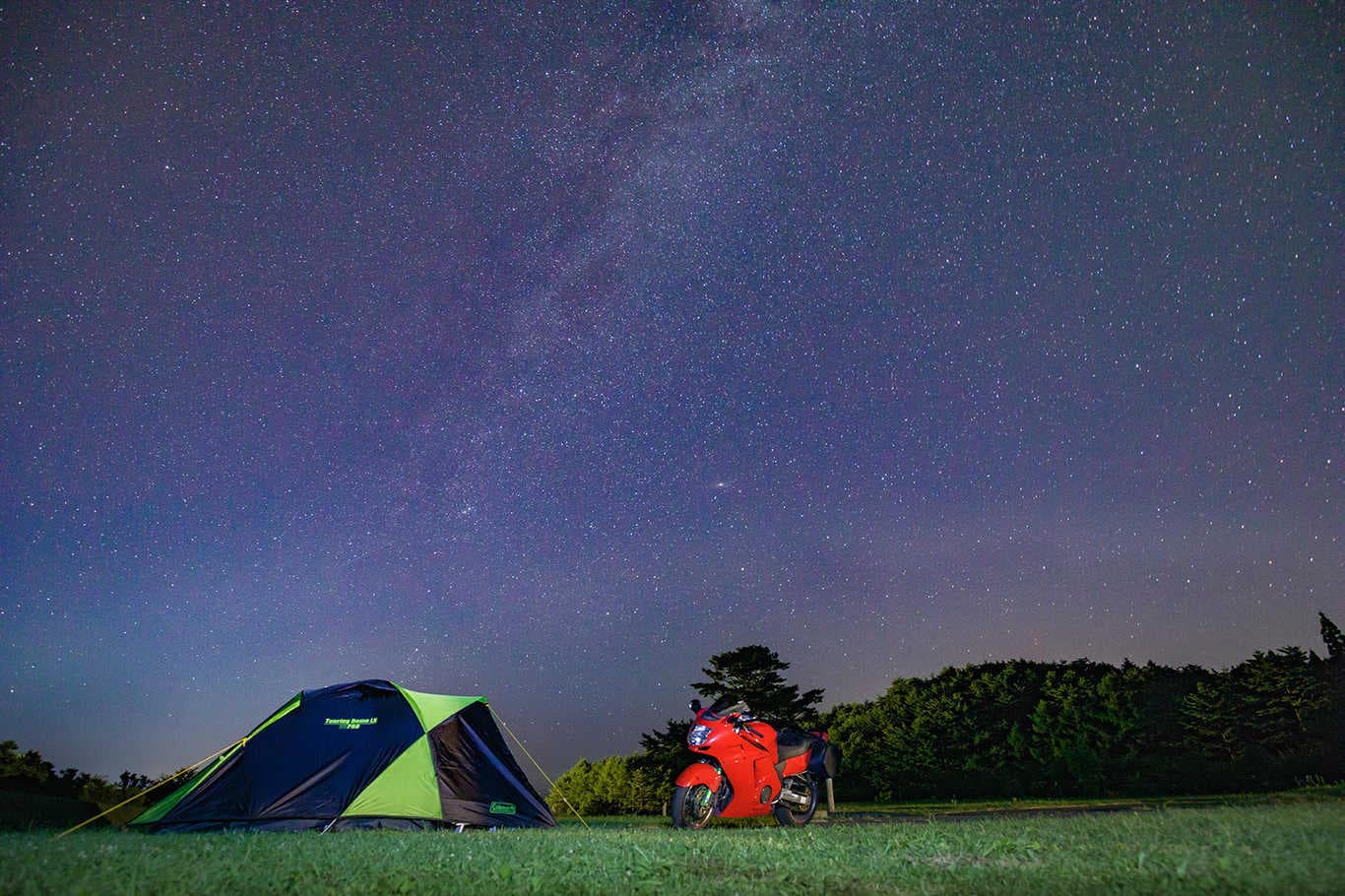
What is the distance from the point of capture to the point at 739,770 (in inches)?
380

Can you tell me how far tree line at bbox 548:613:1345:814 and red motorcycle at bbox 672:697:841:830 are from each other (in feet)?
59.7

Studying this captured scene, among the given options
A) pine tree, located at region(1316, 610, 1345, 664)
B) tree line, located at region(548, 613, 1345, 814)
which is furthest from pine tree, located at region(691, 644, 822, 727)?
pine tree, located at region(1316, 610, 1345, 664)

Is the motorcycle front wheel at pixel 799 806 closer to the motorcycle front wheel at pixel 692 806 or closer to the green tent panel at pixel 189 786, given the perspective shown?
the motorcycle front wheel at pixel 692 806

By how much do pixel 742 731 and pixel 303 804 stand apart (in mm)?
5496

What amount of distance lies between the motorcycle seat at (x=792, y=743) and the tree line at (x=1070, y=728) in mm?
18082

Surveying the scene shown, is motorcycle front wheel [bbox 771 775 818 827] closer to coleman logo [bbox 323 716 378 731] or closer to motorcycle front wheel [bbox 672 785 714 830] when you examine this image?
motorcycle front wheel [bbox 672 785 714 830]

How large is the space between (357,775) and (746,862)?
20.5ft

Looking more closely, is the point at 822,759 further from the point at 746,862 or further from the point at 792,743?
the point at 746,862

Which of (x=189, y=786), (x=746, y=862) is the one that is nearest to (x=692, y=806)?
(x=746, y=862)

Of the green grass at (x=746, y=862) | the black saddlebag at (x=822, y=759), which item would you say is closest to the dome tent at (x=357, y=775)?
the green grass at (x=746, y=862)

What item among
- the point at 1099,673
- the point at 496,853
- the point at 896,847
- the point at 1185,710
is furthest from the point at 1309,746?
the point at 496,853

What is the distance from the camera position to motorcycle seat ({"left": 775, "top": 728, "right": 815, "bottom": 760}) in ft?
33.6

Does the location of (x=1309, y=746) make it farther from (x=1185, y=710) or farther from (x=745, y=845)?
(x=745, y=845)

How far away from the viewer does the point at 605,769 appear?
172ft
